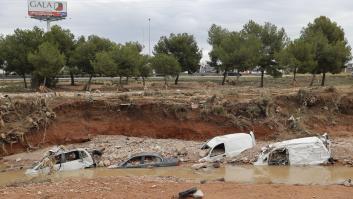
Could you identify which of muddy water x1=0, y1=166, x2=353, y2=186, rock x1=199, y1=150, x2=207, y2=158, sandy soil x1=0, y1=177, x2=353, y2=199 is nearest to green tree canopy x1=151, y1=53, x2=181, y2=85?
rock x1=199, y1=150, x2=207, y2=158

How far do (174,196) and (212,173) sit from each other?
8.54 metres

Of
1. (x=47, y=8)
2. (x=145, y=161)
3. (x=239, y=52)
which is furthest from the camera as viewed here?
(x=47, y=8)

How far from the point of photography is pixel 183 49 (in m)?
60.7

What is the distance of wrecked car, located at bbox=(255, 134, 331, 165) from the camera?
A: 22.5 meters

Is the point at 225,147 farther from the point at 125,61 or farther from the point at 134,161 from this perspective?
the point at 125,61

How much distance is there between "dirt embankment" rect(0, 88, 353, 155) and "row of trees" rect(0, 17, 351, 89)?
18312mm

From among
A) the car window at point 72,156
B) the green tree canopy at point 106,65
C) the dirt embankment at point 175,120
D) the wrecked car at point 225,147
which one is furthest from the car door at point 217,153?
the green tree canopy at point 106,65

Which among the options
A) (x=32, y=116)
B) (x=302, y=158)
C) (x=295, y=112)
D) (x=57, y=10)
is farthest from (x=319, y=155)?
(x=57, y=10)

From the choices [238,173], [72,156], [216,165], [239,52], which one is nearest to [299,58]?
[239,52]

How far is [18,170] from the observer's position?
2370cm

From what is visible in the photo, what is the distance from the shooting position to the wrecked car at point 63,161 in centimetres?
2138

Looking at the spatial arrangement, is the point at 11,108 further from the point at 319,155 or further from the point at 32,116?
the point at 319,155

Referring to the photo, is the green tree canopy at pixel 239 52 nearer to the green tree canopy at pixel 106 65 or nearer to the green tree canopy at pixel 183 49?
the green tree canopy at pixel 183 49

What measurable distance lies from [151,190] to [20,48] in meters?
42.5
